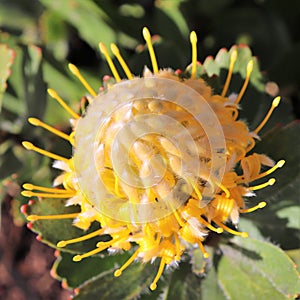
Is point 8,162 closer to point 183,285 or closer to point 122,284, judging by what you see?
point 122,284

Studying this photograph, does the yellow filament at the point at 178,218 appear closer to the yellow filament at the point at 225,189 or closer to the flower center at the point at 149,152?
the flower center at the point at 149,152

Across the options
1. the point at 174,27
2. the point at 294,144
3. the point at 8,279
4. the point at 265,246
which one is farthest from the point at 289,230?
the point at 8,279

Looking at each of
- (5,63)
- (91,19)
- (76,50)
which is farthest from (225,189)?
(76,50)

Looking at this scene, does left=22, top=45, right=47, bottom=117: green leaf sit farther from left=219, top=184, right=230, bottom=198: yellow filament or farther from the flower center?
left=219, top=184, right=230, bottom=198: yellow filament

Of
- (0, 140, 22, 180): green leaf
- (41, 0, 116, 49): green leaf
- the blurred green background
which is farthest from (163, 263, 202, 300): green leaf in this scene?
(41, 0, 116, 49): green leaf

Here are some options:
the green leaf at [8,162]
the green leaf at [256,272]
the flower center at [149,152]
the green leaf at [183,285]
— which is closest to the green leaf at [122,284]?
the green leaf at [183,285]

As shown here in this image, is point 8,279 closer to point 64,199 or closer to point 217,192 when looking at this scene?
point 64,199

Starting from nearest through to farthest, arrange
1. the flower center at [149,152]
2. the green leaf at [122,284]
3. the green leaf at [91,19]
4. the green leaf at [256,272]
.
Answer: the flower center at [149,152] < the green leaf at [256,272] < the green leaf at [122,284] < the green leaf at [91,19]
